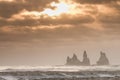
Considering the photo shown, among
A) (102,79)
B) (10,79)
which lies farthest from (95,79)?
(10,79)

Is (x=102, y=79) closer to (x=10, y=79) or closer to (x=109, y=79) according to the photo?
(x=109, y=79)

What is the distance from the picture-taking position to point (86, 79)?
72.9m

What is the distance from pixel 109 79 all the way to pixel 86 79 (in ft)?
14.4

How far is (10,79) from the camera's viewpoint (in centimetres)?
7244

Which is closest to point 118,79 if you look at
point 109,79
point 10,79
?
point 109,79

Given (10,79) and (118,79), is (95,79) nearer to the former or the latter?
(118,79)

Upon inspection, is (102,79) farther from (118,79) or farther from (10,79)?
(10,79)

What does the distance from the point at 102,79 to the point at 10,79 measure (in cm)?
1728

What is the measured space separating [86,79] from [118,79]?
6042mm

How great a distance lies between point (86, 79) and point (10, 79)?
46.8 ft

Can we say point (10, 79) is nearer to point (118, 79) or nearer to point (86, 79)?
point (86, 79)

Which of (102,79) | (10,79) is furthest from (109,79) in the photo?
(10,79)

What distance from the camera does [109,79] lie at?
240ft

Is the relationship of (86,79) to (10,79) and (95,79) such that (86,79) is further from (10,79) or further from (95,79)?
(10,79)
